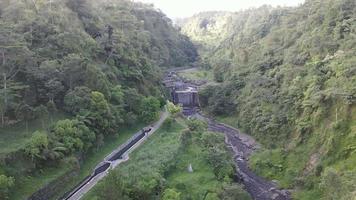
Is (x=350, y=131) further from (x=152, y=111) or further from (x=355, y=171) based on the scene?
(x=152, y=111)

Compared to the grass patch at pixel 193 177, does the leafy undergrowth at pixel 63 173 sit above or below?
above

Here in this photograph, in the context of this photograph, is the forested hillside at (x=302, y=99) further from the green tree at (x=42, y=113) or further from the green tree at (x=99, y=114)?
the green tree at (x=42, y=113)

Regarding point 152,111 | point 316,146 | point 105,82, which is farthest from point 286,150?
point 105,82

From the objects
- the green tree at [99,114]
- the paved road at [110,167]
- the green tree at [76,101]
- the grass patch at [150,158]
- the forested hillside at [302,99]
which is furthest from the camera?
the green tree at [99,114]

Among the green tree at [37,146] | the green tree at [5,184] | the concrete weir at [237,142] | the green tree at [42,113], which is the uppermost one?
the green tree at [42,113]

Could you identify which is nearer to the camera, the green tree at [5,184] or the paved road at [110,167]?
the green tree at [5,184]

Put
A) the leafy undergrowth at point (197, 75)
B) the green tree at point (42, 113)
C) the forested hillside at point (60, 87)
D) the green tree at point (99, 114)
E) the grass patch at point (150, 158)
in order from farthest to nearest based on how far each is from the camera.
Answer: the leafy undergrowth at point (197, 75) < the green tree at point (99, 114) < the green tree at point (42, 113) < the forested hillside at point (60, 87) < the grass patch at point (150, 158)

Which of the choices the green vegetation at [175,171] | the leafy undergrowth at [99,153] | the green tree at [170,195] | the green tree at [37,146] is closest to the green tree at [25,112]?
the green tree at [37,146]
